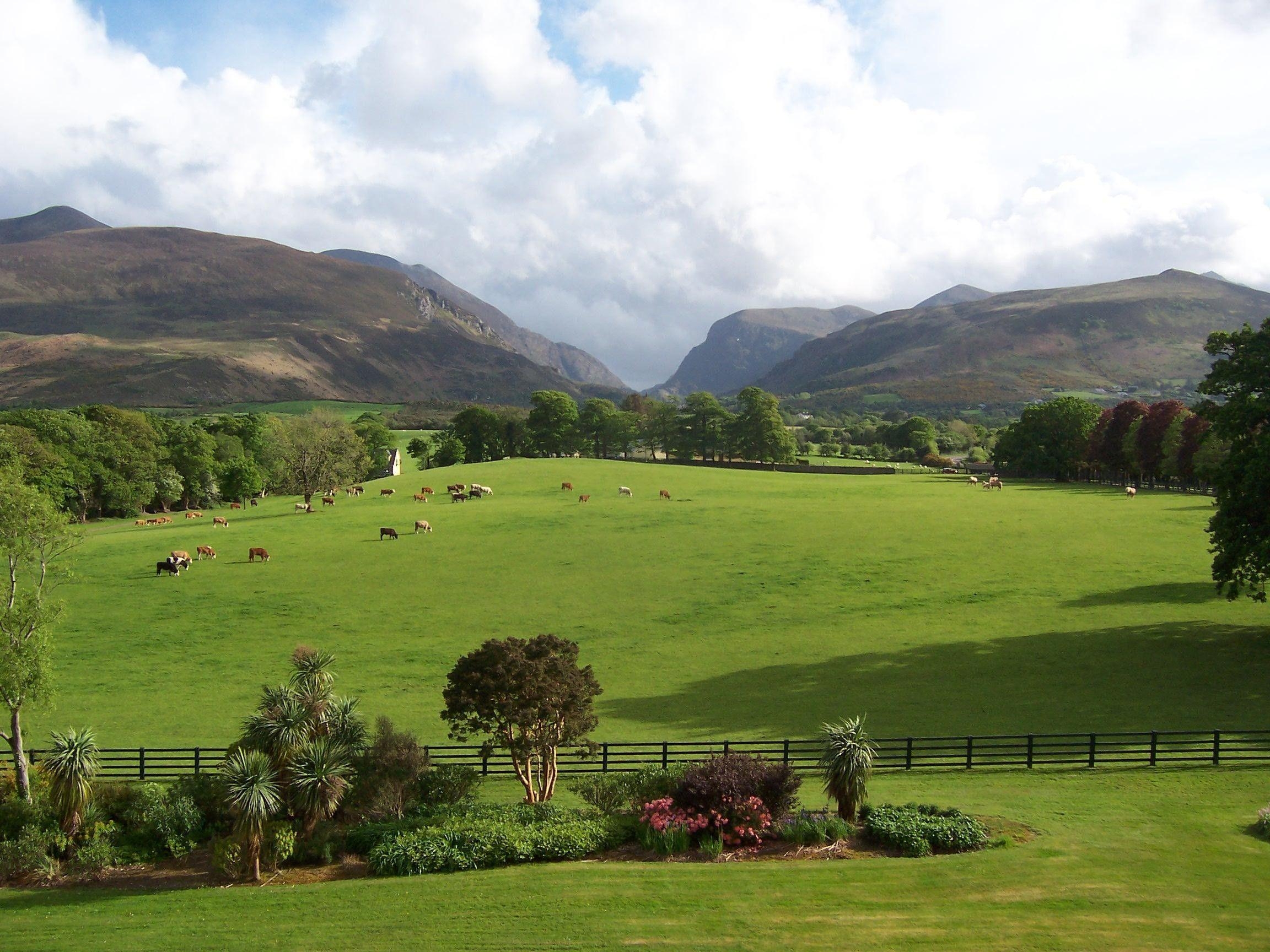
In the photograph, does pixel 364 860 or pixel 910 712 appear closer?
pixel 364 860

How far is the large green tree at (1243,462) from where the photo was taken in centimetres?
3228

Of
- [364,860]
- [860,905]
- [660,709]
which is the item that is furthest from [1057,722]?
[364,860]

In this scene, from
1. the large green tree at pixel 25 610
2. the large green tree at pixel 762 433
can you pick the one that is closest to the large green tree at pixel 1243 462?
the large green tree at pixel 25 610

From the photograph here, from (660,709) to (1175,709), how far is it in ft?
55.8

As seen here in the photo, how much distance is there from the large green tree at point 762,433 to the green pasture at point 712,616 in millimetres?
49079

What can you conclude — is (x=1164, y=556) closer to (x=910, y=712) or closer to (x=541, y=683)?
(x=910, y=712)

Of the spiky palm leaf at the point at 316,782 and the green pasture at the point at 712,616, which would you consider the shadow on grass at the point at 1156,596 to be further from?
the spiky palm leaf at the point at 316,782

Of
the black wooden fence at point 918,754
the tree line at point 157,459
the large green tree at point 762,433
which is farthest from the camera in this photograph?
the large green tree at point 762,433

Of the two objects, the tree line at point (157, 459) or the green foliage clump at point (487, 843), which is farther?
the tree line at point (157, 459)

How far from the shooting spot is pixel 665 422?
133 meters

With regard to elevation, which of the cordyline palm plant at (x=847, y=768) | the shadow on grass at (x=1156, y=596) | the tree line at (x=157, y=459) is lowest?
the cordyline palm plant at (x=847, y=768)

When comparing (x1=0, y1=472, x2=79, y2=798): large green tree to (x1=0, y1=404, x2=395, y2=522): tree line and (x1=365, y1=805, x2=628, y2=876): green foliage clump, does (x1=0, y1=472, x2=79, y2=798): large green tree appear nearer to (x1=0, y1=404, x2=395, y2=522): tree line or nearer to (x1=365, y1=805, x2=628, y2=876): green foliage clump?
(x1=365, y1=805, x2=628, y2=876): green foliage clump

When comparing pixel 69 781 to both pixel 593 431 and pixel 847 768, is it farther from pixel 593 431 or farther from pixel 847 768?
pixel 593 431

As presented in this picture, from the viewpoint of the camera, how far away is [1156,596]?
140ft
